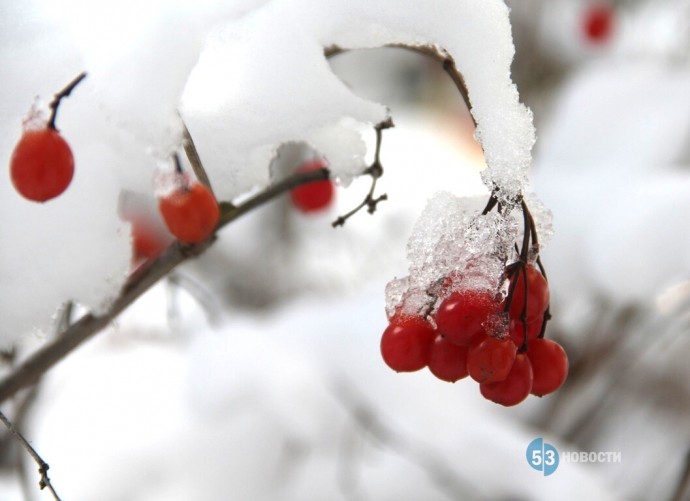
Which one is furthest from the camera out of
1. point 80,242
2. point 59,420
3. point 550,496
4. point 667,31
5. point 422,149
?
point 422,149

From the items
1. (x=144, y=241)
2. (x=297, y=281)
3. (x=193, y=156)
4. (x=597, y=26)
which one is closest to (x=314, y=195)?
(x=144, y=241)

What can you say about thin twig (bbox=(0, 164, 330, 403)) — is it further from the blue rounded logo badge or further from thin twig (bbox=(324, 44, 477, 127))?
the blue rounded logo badge

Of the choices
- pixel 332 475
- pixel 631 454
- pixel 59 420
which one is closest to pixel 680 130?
pixel 631 454

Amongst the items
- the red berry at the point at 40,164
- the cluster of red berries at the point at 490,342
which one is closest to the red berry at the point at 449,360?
the cluster of red berries at the point at 490,342

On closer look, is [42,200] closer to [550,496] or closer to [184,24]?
[184,24]

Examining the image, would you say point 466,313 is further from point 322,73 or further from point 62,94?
point 62,94

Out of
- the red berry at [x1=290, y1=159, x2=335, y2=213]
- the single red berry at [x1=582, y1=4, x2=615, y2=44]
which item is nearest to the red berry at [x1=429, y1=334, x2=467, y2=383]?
the red berry at [x1=290, y1=159, x2=335, y2=213]
